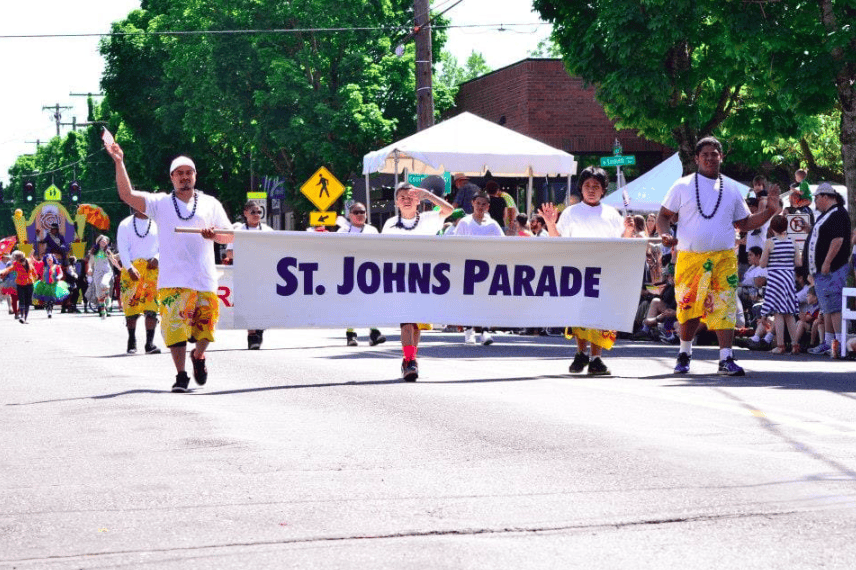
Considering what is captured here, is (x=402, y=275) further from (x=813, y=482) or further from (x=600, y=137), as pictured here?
(x=600, y=137)

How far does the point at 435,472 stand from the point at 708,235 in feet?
19.8

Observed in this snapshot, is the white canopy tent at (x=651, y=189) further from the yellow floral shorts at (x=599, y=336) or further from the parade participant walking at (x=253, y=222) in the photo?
the yellow floral shorts at (x=599, y=336)

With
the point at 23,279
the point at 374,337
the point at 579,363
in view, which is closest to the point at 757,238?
the point at 374,337

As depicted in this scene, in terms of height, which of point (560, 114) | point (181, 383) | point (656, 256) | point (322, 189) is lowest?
point (181, 383)

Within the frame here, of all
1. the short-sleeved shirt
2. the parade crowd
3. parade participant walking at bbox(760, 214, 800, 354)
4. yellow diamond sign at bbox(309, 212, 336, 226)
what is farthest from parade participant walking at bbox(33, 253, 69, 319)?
the short-sleeved shirt

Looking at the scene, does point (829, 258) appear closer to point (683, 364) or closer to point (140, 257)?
point (683, 364)

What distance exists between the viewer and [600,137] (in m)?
44.6

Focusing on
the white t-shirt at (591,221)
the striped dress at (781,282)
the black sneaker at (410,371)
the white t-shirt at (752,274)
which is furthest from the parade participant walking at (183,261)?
the white t-shirt at (752,274)

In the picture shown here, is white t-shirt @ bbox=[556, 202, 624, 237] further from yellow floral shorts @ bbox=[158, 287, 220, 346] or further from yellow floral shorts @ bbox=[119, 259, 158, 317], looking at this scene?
yellow floral shorts @ bbox=[119, 259, 158, 317]

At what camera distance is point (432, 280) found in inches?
535

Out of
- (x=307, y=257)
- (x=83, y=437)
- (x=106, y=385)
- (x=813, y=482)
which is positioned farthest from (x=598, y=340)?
(x=813, y=482)

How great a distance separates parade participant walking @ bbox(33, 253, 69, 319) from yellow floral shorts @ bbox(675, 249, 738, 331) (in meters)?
30.0

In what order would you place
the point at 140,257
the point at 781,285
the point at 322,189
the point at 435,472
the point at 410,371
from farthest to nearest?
the point at 322,189 → the point at 781,285 → the point at 140,257 → the point at 410,371 → the point at 435,472

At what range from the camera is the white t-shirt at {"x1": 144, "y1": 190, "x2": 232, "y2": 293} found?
473 inches
